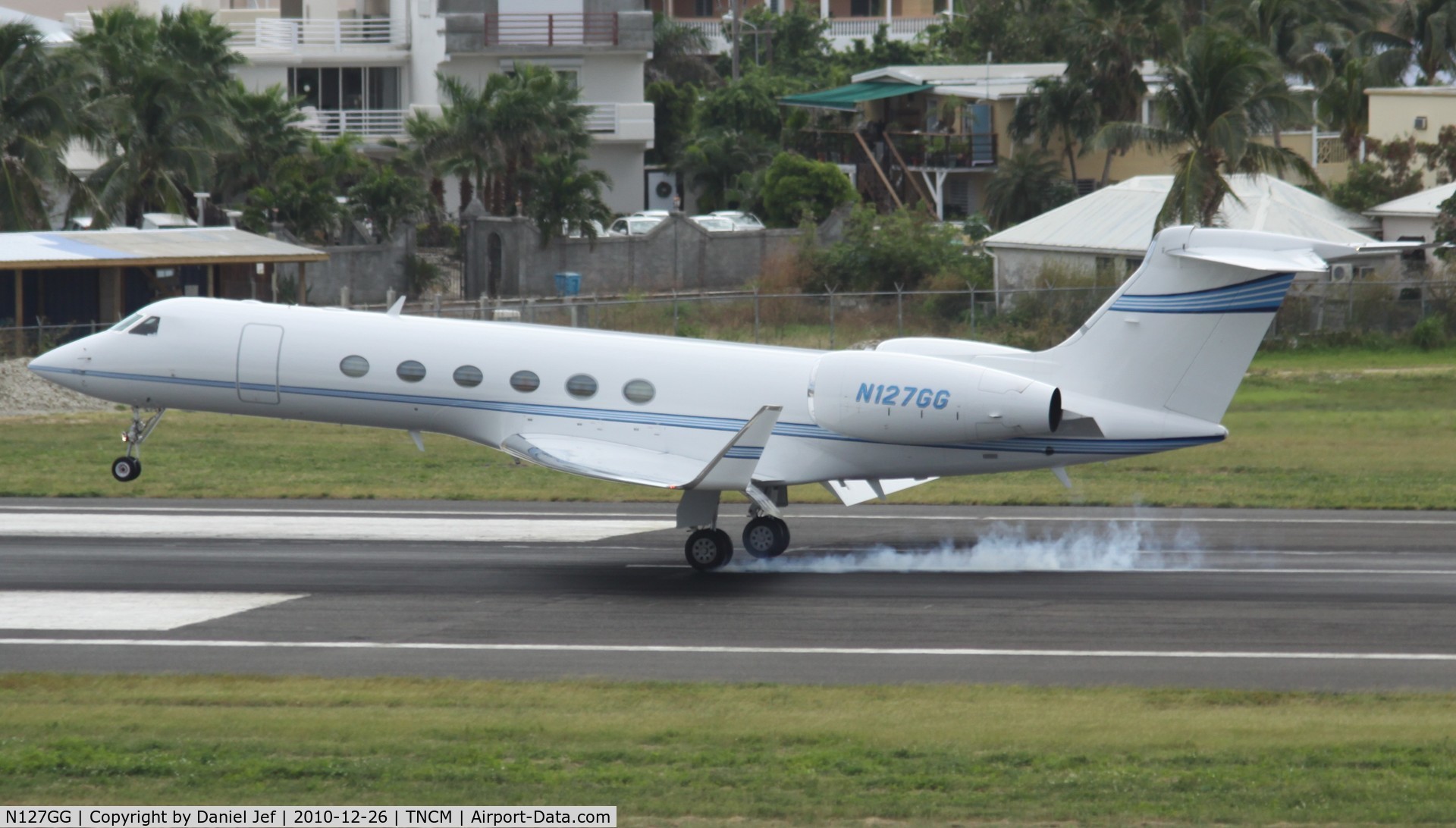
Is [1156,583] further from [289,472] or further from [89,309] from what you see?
[89,309]

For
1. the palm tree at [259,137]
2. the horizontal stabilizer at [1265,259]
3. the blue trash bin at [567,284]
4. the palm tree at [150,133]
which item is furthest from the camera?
the blue trash bin at [567,284]

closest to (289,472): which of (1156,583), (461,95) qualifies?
(1156,583)

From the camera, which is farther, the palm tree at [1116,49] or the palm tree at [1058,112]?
the palm tree at [1058,112]

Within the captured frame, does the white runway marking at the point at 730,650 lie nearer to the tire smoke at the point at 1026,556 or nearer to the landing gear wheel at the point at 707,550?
the landing gear wheel at the point at 707,550

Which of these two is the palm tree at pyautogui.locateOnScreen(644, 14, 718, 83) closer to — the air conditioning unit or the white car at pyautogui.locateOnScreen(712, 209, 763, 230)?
the air conditioning unit

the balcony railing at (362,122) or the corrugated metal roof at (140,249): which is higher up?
the balcony railing at (362,122)

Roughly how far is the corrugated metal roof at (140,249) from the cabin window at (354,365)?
66.5 feet

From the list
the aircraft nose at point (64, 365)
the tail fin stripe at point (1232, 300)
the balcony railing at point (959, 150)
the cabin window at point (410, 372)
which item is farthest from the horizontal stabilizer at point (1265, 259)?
the balcony railing at point (959, 150)

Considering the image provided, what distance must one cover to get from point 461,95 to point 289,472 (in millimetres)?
32827

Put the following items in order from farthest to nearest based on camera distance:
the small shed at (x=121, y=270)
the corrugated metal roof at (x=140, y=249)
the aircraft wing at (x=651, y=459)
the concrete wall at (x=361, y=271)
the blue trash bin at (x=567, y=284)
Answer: the blue trash bin at (x=567, y=284) < the concrete wall at (x=361, y=271) < the small shed at (x=121, y=270) < the corrugated metal roof at (x=140, y=249) < the aircraft wing at (x=651, y=459)

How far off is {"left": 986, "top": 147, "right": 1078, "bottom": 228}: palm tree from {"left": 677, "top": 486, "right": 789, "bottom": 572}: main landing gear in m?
47.3

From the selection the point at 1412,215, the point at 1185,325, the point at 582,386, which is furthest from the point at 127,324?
the point at 1412,215

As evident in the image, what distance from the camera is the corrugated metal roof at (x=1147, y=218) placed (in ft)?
156

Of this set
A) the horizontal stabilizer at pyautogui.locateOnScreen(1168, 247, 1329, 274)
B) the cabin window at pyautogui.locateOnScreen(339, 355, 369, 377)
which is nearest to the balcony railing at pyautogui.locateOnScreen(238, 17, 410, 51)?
the cabin window at pyautogui.locateOnScreen(339, 355, 369, 377)
